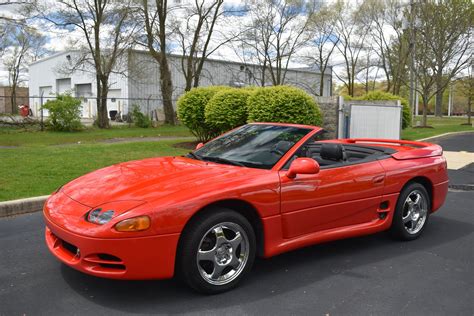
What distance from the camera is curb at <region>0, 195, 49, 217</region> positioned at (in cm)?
593

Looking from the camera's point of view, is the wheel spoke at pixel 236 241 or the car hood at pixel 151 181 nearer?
the car hood at pixel 151 181

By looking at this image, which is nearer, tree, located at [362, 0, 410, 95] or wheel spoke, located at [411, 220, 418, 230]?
wheel spoke, located at [411, 220, 418, 230]

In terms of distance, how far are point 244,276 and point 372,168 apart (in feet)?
6.02

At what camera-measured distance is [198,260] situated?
335 centimetres

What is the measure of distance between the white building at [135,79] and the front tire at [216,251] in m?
26.1

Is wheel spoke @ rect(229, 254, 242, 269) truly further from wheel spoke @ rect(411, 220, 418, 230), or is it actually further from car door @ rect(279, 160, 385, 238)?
wheel spoke @ rect(411, 220, 418, 230)

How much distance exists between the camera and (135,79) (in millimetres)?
35406

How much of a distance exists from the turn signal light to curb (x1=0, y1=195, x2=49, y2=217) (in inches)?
142

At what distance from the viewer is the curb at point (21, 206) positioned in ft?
19.4

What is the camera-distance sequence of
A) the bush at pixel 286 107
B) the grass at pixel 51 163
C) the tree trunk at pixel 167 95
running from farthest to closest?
the tree trunk at pixel 167 95, the bush at pixel 286 107, the grass at pixel 51 163

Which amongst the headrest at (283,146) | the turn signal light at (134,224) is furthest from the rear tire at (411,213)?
the turn signal light at (134,224)

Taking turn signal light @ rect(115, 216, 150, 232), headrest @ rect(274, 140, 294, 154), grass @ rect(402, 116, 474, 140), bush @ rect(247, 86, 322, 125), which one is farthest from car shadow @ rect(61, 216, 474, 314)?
grass @ rect(402, 116, 474, 140)

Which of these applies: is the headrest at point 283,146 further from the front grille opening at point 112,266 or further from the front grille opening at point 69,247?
the front grille opening at point 69,247

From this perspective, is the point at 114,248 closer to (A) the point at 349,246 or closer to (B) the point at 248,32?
(A) the point at 349,246
